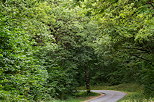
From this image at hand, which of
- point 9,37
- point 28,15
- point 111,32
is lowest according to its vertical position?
point 9,37

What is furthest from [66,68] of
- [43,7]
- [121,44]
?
[43,7]

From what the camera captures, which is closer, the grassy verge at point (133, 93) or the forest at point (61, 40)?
the forest at point (61, 40)

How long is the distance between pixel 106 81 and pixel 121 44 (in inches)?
1223

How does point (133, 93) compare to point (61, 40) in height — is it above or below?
below

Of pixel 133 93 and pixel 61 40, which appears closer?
pixel 61 40

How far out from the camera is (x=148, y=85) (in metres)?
11.4

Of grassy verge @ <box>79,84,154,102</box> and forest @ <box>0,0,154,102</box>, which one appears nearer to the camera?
forest @ <box>0,0,154,102</box>

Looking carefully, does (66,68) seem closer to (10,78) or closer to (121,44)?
(121,44)

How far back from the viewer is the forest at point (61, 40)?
18.7 ft

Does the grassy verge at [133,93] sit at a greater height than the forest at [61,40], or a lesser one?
lesser

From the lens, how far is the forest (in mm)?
5703

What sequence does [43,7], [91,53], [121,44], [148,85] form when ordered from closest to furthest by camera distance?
1. [43,7]
2. [148,85]
3. [121,44]
4. [91,53]

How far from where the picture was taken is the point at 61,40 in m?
18.7

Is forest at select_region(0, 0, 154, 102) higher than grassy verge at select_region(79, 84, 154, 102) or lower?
higher
